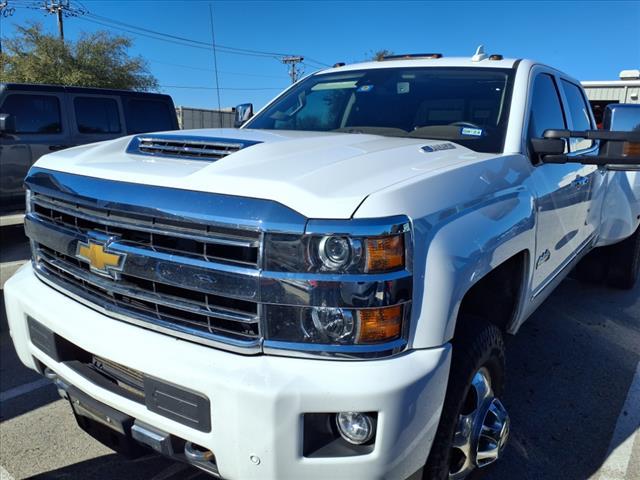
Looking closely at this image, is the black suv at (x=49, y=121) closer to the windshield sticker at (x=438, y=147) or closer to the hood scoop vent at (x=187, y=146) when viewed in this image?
the hood scoop vent at (x=187, y=146)

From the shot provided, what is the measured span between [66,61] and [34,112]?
74.6 ft

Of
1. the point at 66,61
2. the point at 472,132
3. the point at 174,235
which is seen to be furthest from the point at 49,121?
the point at 66,61

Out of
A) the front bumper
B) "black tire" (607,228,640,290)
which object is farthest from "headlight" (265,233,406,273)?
"black tire" (607,228,640,290)

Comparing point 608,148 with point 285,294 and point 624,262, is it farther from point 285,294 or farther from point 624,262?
point 624,262

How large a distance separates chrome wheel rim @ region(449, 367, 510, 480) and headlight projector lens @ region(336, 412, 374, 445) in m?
0.53

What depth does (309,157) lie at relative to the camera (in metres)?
2.02

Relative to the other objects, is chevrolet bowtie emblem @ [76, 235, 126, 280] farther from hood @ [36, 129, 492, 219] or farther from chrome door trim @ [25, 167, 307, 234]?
hood @ [36, 129, 492, 219]

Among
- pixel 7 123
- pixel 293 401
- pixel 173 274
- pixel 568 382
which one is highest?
pixel 7 123

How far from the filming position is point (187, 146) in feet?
7.32

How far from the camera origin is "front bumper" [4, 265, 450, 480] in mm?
1565

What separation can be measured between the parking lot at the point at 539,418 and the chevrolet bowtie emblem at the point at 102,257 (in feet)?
3.71

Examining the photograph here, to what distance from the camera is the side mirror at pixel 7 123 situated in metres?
6.39

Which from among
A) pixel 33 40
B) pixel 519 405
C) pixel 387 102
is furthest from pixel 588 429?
pixel 33 40

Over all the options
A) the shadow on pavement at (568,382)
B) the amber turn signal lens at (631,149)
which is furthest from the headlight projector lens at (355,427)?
the amber turn signal lens at (631,149)
